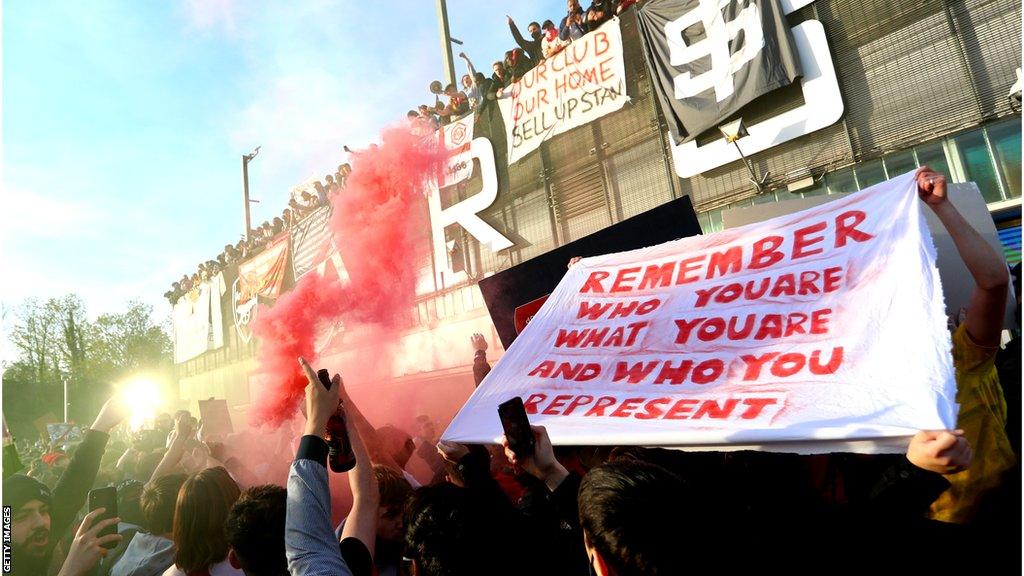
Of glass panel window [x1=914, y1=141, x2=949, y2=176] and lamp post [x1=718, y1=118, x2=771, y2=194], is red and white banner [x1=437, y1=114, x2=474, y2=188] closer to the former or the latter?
lamp post [x1=718, y1=118, x2=771, y2=194]

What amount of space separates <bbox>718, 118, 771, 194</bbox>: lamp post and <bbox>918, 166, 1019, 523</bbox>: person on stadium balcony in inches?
281

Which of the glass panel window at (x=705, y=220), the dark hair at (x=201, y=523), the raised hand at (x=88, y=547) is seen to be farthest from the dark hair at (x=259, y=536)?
the glass panel window at (x=705, y=220)

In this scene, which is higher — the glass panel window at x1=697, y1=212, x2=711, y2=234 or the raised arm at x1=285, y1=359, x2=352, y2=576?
the glass panel window at x1=697, y1=212, x2=711, y2=234

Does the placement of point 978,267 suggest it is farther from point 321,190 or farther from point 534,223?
point 321,190

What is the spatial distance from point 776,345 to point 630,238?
2121 millimetres

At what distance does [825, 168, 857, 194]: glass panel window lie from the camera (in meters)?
8.38

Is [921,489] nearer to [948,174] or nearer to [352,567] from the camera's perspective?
[352,567]

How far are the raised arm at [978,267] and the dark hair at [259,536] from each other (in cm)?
279

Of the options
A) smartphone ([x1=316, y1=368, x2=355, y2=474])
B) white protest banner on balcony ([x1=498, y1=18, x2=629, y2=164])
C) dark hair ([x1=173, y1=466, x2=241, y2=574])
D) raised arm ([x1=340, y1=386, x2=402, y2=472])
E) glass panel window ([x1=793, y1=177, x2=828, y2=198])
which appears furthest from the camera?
white protest banner on balcony ([x1=498, y1=18, x2=629, y2=164])

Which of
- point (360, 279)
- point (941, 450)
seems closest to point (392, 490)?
point (941, 450)

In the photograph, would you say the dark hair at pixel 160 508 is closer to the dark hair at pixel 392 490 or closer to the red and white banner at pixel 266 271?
the dark hair at pixel 392 490

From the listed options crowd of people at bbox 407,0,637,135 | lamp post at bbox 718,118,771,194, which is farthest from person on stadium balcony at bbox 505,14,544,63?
lamp post at bbox 718,118,771,194

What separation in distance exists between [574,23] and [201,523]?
10.8 meters

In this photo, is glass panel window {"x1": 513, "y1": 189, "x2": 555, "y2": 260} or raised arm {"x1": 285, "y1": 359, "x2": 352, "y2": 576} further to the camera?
glass panel window {"x1": 513, "y1": 189, "x2": 555, "y2": 260}
